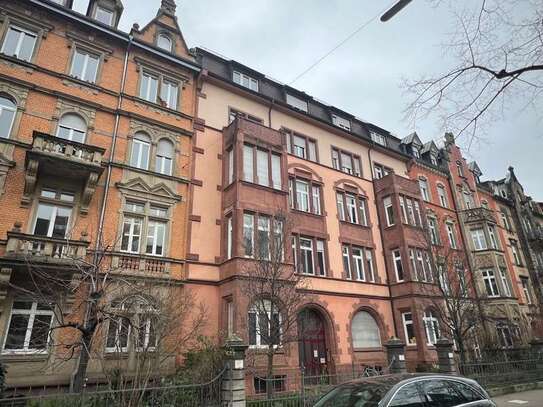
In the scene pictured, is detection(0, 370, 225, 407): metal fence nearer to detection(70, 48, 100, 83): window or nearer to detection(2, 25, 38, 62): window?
detection(70, 48, 100, 83): window

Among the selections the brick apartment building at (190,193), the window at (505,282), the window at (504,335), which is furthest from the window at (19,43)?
the window at (505,282)

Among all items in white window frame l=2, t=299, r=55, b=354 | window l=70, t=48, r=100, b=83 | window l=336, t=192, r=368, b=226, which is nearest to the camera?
white window frame l=2, t=299, r=55, b=354

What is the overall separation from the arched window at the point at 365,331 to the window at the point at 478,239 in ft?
46.7

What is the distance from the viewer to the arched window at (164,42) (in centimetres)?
1867

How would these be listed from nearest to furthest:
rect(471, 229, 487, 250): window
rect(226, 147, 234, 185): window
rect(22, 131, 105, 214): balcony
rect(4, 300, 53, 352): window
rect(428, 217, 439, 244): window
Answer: rect(4, 300, 53, 352): window < rect(22, 131, 105, 214): balcony < rect(226, 147, 234, 185): window < rect(428, 217, 439, 244): window < rect(471, 229, 487, 250): window

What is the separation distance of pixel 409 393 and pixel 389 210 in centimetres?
1907

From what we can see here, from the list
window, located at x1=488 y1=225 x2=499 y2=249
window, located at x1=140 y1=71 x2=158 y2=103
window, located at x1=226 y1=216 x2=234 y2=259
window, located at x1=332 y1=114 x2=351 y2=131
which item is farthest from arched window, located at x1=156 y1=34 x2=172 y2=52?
window, located at x1=488 y1=225 x2=499 y2=249

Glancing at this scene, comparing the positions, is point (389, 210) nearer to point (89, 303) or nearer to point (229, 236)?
point (229, 236)

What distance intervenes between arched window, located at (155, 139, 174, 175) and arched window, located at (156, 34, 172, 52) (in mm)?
5597

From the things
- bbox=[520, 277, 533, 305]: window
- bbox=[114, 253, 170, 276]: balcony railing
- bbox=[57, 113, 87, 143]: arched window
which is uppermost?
bbox=[57, 113, 87, 143]: arched window

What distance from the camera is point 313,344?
17.9 m

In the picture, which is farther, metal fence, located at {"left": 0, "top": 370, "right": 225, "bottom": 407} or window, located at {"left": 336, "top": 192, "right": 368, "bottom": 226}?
window, located at {"left": 336, "top": 192, "right": 368, "bottom": 226}

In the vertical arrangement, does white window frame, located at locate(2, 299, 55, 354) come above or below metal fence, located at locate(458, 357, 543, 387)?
above

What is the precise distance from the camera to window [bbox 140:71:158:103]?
1731 cm
